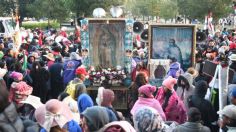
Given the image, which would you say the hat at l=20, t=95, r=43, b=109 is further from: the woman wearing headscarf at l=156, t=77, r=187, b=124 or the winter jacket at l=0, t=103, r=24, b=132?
the woman wearing headscarf at l=156, t=77, r=187, b=124

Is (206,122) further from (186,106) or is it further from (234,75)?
(234,75)

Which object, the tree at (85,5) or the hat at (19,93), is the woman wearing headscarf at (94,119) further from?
the tree at (85,5)

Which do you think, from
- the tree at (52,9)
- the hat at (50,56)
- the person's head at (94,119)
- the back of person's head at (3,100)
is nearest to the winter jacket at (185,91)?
the person's head at (94,119)

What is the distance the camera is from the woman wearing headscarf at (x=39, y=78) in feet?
38.7

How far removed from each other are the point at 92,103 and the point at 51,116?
2957 mm

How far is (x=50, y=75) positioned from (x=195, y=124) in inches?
271

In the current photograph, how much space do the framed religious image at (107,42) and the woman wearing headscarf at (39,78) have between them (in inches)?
79.9

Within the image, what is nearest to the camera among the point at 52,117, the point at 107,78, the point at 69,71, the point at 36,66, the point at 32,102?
the point at 52,117

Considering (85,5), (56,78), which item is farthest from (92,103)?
(85,5)

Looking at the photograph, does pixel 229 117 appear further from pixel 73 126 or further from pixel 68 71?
pixel 68 71

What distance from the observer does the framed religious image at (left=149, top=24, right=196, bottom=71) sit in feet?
44.8

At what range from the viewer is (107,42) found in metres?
13.6

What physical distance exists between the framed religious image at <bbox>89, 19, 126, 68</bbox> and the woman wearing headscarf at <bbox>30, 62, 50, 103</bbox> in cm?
203

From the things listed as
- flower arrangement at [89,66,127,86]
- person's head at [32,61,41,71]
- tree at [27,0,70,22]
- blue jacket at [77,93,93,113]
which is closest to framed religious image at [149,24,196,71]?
flower arrangement at [89,66,127,86]
